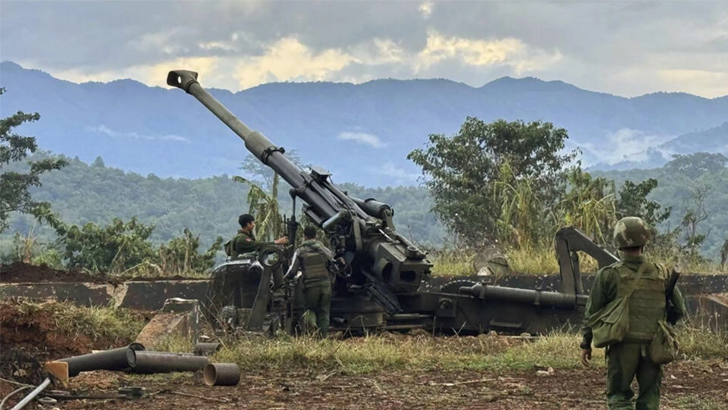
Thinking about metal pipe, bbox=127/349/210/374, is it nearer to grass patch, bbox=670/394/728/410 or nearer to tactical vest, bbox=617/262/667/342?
grass patch, bbox=670/394/728/410

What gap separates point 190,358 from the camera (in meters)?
10.1

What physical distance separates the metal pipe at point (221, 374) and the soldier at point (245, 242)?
4.57m

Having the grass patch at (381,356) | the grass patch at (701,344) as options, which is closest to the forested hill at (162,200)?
the grass patch at (701,344)

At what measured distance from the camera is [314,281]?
518 inches

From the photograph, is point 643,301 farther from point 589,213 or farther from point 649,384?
point 589,213

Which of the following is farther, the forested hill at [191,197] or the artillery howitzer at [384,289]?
the forested hill at [191,197]

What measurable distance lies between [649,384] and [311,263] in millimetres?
6233

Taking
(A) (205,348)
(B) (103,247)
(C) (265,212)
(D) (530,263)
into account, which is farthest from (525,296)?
(B) (103,247)

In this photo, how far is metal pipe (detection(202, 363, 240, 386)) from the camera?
9383 mm

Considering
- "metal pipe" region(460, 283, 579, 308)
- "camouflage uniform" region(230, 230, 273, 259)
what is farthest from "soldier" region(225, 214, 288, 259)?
"metal pipe" region(460, 283, 579, 308)

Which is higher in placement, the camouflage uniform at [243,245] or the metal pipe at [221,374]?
the camouflage uniform at [243,245]

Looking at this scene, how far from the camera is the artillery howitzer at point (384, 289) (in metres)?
13.6

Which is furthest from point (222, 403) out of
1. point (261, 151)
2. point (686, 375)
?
point (261, 151)

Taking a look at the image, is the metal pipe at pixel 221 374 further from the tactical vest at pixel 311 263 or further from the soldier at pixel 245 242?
the soldier at pixel 245 242
